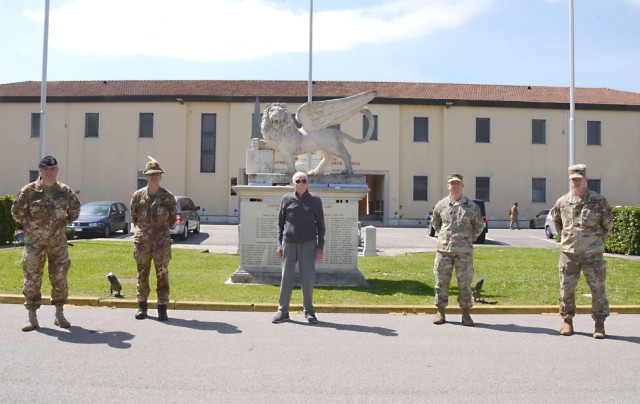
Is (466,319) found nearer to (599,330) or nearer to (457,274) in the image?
(457,274)

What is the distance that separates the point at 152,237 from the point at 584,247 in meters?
→ 5.11

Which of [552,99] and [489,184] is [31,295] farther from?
[552,99]

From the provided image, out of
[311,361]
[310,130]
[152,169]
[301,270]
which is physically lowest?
[311,361]

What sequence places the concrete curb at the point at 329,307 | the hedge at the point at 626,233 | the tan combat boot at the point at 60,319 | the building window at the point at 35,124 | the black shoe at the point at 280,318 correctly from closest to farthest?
the tan combat boot at the point at 60,319
the black shoe at the point at 280,318
the concrete curb at the point at 329,307
the hedge at the point at 626,233
the building window at the point at 35,124

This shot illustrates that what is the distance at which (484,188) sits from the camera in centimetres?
3659

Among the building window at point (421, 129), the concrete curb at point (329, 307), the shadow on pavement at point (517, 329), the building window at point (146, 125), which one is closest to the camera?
the shadow on pavement at point (517, 329)

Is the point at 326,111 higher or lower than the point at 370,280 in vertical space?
higher

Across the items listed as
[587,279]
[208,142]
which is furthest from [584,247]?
[208,142]

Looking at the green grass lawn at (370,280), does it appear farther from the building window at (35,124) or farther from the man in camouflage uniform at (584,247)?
the building window at (35,124)

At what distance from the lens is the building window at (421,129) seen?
36.8 meters

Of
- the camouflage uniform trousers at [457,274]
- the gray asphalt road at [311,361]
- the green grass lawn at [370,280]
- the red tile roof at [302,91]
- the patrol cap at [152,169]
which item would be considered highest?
the red tile roof at [302,91]

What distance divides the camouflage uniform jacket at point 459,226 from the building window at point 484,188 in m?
30.0

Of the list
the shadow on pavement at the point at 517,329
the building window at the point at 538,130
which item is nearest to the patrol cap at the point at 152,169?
the shadow on pavement at the point at 517,329

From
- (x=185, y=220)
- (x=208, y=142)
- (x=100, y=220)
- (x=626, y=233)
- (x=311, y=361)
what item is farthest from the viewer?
(x=208, y=142)
